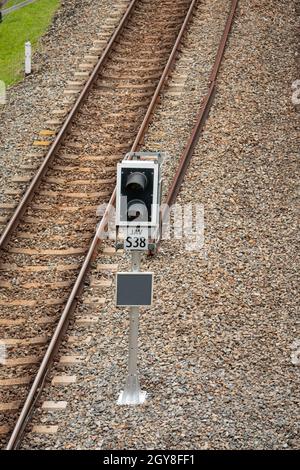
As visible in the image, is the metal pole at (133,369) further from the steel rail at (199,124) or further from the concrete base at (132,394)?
the steel rail at (199,124)

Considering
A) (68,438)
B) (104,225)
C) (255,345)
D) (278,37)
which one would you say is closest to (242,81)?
(278,37)

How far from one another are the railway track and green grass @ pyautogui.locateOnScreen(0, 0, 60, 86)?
7.00 ft

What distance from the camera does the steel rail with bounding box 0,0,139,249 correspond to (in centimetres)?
1557

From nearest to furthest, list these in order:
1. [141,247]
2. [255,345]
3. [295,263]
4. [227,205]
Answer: [141,247] < [255,345] < [295,263] < [227,205]

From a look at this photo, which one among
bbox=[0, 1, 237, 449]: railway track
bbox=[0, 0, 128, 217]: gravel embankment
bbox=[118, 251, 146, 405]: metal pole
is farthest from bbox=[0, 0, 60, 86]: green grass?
bbox=[118, 251, 146, 405]: metal pole

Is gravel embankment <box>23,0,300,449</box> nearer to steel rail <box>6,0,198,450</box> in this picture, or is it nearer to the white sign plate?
steel rail <box>6,0,198,450</box>

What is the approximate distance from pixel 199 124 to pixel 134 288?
756cm

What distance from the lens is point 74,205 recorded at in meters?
16.5

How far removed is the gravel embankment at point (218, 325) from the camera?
11.1 metres

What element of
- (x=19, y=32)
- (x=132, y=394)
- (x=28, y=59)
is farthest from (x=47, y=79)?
(x=132, y=394)
